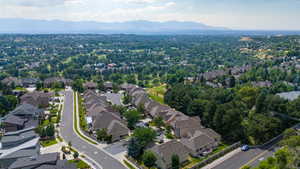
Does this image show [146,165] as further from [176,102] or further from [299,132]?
[299,132]

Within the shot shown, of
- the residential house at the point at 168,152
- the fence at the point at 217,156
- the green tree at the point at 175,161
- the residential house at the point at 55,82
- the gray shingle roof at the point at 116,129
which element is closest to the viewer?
the green tree at the point at 175,161

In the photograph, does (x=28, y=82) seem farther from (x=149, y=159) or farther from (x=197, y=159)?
(x=197, y=159)

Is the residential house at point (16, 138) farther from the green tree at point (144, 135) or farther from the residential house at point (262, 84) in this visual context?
the residential house at point (262, 84)

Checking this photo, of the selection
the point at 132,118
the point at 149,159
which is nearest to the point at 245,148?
the point at 149,159

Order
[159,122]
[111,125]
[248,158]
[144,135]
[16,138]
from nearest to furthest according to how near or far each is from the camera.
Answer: [248,158] → [144,135] → [16,138] → [111,125] → [159,122]

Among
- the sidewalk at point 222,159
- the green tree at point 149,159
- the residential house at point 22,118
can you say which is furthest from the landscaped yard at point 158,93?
the green tree at point 149,159

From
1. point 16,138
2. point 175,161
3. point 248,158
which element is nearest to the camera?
point 175,161

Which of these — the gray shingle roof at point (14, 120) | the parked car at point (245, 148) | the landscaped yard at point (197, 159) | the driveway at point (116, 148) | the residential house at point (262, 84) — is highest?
the residential house at point (262, 84)

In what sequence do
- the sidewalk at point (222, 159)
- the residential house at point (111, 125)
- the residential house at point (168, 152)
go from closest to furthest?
the residential house at point (168, 152), the sidewalk at point (222, 159), the residential house at point (111, 125)
